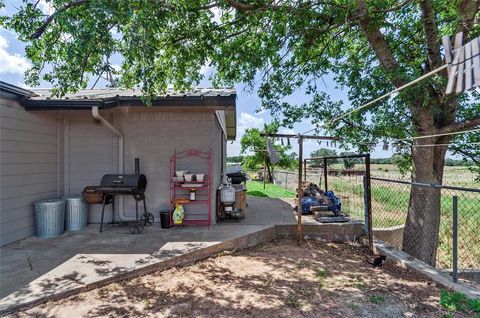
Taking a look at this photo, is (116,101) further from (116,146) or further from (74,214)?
(74,214)

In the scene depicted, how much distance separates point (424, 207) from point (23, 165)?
7.58 m

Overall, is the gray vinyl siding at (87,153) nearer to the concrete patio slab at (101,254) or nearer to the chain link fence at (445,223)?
the concrete patio slab at (101,254)

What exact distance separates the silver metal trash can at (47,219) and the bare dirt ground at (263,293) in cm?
254

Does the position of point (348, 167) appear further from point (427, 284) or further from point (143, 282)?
point (143, 282)

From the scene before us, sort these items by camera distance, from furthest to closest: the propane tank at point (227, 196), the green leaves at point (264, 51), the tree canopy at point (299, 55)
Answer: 1. the propane tank at point (227, 196)
2. the tree canopy at point (299, 55)
3. the green leaves at point (264, 51)

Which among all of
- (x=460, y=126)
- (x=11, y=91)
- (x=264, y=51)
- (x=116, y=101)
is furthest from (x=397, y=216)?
(x=11, y=91)

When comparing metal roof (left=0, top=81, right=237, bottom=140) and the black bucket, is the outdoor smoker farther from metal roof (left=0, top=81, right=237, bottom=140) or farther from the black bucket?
metal roof (left=0, top=81, right=237, bottom=140)

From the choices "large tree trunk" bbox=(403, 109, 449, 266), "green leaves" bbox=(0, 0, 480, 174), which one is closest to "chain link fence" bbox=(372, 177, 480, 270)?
"large tree trunk" bbox=(403, 109, 449, 266)

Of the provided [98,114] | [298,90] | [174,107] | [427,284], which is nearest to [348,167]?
[298,90]

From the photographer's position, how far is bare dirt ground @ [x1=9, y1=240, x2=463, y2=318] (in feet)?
9.00

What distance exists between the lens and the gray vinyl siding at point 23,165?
4387 millimetres

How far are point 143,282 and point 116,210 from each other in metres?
2.85

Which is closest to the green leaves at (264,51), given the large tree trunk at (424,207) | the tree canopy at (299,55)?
the tree canopy at (299,55)

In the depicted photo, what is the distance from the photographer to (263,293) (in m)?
3.16
